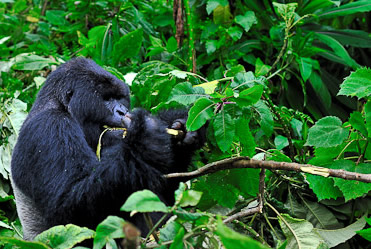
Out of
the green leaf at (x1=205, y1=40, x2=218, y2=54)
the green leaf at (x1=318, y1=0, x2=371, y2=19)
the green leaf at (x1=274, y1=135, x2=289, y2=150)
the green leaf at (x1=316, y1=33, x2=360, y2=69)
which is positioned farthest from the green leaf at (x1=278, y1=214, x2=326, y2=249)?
the green leaf at (x1=318, y1=0, x2=371, y2=19)

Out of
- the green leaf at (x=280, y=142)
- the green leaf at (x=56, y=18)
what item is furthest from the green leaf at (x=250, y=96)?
the green leaf at (x=56, y=18)

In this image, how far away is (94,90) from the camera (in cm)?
271

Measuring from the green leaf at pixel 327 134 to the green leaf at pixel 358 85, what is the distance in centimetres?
17

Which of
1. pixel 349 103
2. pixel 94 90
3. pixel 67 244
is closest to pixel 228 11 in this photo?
pixel 349 103

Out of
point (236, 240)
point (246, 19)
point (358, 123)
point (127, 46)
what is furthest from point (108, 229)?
point (246, 19)

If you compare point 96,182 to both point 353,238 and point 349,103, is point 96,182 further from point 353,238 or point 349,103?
point 349,103

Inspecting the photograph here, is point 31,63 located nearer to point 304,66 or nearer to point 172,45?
point 172,45

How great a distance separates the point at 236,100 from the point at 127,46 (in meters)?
1.86

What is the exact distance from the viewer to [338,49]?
4.19 metres

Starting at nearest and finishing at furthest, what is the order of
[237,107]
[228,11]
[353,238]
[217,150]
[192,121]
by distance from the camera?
[192,121]
[237,107]
[217,150]
[353,238]
[228,11]

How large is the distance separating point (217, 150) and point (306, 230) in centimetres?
59

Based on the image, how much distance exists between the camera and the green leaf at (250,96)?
208 centimetres

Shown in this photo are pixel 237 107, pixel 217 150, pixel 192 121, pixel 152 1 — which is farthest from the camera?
pixel 152 1

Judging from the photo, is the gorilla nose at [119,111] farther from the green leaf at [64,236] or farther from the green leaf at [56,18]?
the green leaf at [56,18]
